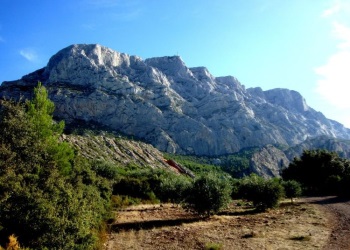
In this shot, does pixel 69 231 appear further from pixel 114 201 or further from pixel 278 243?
pixel 114 201

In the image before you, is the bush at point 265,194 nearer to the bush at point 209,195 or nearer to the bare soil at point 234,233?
the bare soil at point 234,233

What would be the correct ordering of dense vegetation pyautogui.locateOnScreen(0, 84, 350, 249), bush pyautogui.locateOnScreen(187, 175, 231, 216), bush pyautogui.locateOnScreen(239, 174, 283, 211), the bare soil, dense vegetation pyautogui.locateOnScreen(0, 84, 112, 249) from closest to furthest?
dense vegetation pyautogui.locateOnScreen(0, 84, 112, 249) < dense vegetation pyautogui.locateOnScreen(0, 84, 350, 249) < the bare soil < bush pyautogui.locateOnScreen(187, 175, 231, 216) < bush pyautogui.locateOnScreen(239, 174, 283, 211)

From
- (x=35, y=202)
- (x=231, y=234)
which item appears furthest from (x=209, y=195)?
(x=35, y=202)

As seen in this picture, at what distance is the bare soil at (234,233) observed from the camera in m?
21.1

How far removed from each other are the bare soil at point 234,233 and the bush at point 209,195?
4.05 feet

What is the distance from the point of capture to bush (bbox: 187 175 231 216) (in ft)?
107

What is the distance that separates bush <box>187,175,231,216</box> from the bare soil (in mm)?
1233

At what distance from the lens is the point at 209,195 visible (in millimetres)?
32094

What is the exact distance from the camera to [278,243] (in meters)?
21.0

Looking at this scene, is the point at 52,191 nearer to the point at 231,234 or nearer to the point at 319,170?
the point at 231,234

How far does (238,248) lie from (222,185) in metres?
13.3

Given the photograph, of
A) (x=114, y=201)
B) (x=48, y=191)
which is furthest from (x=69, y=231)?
(x=114, y=201)

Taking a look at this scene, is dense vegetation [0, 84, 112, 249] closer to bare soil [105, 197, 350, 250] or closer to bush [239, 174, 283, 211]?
bare soil [105, 197, 350, 250]

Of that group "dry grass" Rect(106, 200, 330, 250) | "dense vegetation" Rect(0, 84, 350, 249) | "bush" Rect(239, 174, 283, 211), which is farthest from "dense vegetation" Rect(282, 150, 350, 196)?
"dry grass" Rect(106, 200, 330, 250)
